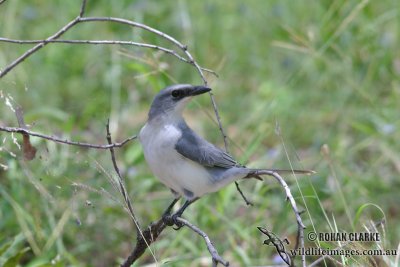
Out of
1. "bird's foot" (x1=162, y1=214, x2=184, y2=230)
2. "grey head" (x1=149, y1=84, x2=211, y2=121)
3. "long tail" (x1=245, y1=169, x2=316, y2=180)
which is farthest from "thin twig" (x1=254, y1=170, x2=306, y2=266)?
"grey head" (x1=149, y1=84, x2=211, y2=121)

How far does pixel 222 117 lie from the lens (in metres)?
6.19

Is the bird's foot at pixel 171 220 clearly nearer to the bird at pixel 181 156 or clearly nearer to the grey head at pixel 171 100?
the bird at pixel 181 156

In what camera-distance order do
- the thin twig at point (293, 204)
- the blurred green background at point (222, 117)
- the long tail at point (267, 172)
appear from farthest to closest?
1. the blurred green background at point (222, 117)
2. the long tail at point (267, 172)
3. the thin twig at point (293, 204)

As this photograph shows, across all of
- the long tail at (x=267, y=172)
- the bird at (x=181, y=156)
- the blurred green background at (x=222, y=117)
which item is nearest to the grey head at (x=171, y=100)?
the bird at (x=181, y=156)

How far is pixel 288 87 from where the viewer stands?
6.21 meters

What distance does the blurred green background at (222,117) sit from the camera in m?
4.29

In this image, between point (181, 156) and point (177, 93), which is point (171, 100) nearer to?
point (177, 93)

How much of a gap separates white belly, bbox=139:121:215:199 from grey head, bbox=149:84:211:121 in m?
0.11

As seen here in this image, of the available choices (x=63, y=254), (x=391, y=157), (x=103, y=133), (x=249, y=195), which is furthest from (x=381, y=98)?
(x=63, y=254)

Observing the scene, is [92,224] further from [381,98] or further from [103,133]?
[381,98]

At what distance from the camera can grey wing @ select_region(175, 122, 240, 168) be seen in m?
3.38

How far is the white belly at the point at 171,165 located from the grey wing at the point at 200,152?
28 mm

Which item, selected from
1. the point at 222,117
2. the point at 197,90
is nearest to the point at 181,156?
the point at 197,90

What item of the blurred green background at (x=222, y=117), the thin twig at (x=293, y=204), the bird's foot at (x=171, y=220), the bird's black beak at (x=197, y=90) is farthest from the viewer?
the blurred green background at (x=222, y=117)
